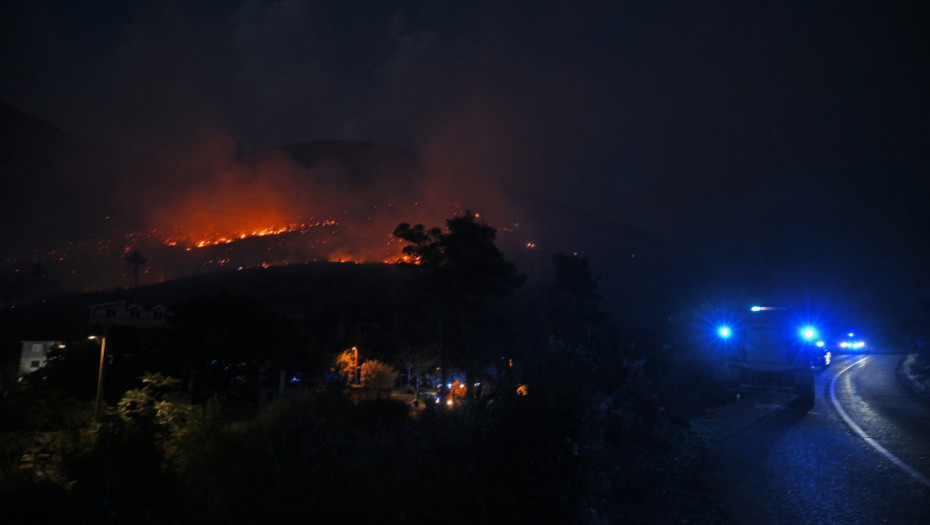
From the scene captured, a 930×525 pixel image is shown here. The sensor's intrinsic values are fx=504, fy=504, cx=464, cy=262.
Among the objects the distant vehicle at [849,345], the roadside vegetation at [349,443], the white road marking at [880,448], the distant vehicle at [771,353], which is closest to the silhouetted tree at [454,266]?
the roadside vegetation at [349,443]

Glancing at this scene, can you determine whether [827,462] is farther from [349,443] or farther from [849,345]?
[849,345]

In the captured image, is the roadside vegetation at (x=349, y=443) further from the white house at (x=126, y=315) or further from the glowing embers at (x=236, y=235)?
the glowing embers at (x=236, y=235)

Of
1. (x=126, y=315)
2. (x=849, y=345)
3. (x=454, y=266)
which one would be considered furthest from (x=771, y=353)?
(x=849, y=345)

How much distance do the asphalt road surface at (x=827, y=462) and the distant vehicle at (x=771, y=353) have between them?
90cm

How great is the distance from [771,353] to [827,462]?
1001 centimetres

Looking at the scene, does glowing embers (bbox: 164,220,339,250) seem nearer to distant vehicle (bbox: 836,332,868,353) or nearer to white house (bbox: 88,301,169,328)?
white house (bbox: 88,301,169,328)

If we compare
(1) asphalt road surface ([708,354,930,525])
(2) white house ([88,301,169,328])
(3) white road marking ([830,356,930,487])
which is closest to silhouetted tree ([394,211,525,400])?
(1) asphalt road surface ([708,354,930,525])

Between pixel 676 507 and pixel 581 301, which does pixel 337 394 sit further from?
pixel 581 301

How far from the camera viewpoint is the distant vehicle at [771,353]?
17438mm

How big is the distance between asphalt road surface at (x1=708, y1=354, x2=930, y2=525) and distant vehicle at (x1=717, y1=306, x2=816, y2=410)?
904 mm

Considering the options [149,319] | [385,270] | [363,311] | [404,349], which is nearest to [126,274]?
[385,270]

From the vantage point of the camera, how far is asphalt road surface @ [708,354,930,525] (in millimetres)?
7230

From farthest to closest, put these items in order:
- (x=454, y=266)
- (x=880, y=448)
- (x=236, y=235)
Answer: (x=236, y=235) → (x=454, y=266) → (x=880, y=448)

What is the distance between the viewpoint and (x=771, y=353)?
1862 centimetres
